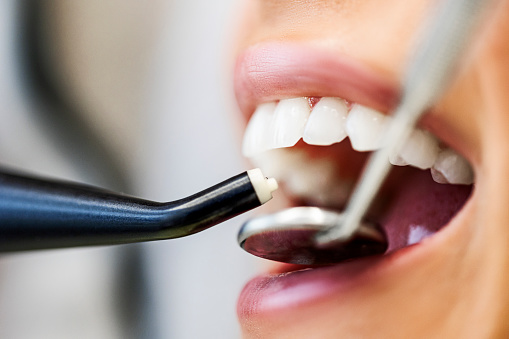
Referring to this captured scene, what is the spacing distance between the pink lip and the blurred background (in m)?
0.19

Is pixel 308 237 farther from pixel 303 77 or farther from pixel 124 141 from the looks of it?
pixel 124 141

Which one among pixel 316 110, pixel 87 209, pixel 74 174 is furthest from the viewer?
pixel 74 174

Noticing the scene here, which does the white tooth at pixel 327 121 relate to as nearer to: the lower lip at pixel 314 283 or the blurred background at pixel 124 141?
the lower lip at pixel 314 283

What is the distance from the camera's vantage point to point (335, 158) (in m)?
0.47

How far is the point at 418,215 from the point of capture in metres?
0.46

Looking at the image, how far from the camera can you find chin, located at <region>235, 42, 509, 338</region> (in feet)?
1.09

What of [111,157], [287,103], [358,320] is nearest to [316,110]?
[287,103]

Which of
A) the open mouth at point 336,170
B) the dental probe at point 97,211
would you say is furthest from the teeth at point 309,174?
the dental probe at point 97,211

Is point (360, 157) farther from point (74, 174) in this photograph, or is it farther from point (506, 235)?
point (74, 174)

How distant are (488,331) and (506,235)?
60 millimetres

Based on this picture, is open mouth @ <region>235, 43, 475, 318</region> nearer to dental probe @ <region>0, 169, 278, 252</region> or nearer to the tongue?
the tongue

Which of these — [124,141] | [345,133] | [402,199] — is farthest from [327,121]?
[124,141]

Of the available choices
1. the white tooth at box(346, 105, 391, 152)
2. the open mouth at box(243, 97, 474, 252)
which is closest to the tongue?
the open mouth at box(243, 97, 474, 252)

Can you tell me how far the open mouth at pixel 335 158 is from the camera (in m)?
0.37
